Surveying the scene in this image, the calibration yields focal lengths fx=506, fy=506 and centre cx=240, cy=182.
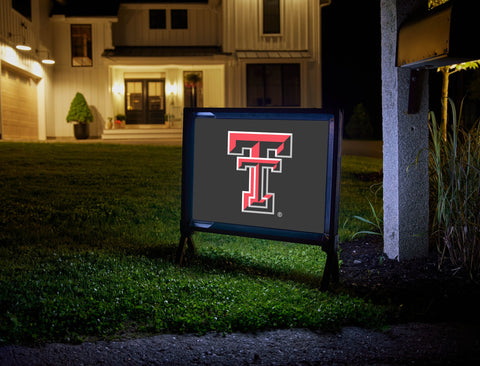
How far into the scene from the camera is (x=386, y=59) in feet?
14.2

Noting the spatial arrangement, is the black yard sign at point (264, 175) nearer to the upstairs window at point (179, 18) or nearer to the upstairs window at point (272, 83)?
the upstairs window at point (272, 83)

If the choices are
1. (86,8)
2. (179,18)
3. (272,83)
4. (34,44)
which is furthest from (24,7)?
(272,83)

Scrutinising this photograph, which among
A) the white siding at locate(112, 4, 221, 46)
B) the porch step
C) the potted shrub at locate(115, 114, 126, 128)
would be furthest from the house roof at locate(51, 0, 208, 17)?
the porch step

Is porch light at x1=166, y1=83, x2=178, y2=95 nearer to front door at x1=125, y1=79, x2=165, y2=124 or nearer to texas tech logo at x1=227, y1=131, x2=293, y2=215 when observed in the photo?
front door at x1=125, y1=79, x2=165, y2=124

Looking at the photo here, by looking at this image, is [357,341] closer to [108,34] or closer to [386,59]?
[386,59]

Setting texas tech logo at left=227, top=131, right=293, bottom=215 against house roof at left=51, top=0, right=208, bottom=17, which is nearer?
texas tech logo at left=227, top=131, right=293, bottom=215

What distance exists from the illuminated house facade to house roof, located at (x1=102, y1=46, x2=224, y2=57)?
5 centimetres

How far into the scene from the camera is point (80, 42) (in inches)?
992

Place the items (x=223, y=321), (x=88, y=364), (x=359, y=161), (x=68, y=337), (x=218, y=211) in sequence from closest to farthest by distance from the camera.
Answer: (x=88, y=364) < (x=68, y=337) < (x=223, y=321) < (x=218, y=211) < (x=359, y=161)

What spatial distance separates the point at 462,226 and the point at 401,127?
0.93m

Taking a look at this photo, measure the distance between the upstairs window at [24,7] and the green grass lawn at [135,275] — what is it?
16.3m

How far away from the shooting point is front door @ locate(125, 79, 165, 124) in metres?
26.8

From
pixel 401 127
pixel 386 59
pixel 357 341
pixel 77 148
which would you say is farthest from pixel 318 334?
pixel 77 148

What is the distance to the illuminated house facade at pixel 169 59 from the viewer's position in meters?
24.5
